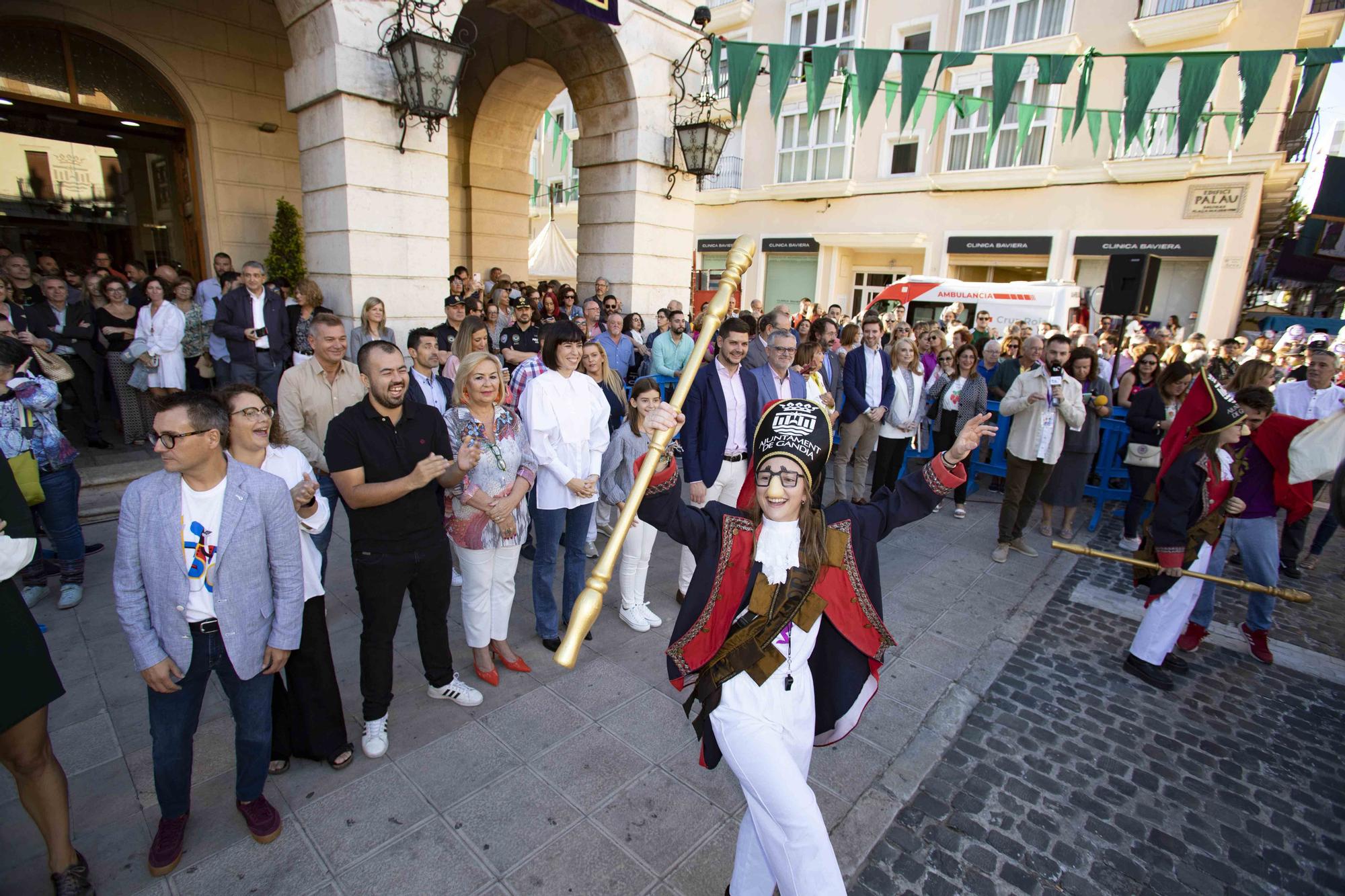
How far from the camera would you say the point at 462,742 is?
3.40 meters

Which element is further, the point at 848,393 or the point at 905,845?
the point at 848,393

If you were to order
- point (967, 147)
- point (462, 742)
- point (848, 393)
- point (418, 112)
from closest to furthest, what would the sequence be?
point (462, 742) < point (418, 112) < point (848, 393) < point (967, 147)

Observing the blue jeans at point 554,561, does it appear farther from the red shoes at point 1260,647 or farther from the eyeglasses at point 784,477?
the red shoes at point 1260,647

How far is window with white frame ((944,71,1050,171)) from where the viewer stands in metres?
18.6

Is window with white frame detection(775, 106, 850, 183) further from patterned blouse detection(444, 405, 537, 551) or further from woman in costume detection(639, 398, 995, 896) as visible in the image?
woman in costume detection(639, 398, 995, 896)

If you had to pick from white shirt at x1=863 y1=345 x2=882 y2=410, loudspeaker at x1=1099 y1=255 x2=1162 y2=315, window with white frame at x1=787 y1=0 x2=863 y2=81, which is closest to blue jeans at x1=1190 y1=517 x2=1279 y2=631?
white shirt at x1=863 y1=345 x2=882 y2=410

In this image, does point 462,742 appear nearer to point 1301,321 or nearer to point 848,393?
point 848,393

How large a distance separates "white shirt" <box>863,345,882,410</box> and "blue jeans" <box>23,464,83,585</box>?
23.5 feet

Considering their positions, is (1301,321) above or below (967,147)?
below

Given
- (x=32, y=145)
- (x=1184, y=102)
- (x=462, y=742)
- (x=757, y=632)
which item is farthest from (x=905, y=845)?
(x=32, y=145)

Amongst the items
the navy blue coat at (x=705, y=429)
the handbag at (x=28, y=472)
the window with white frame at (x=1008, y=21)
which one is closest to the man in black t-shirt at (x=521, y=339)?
the navy blue coat at (x=705, y=429)

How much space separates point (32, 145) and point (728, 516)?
11633mm

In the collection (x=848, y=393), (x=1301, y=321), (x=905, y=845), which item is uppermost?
(x=1301, y=321)

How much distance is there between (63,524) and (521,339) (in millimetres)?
4210
